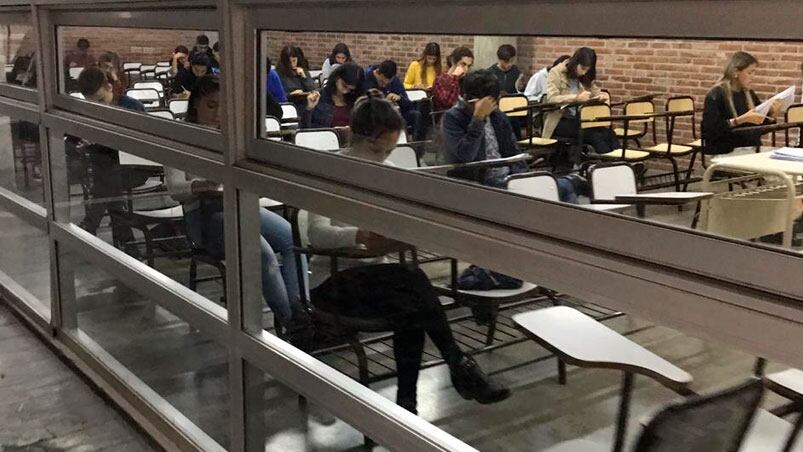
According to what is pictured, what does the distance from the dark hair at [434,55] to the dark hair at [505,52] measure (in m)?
0.13

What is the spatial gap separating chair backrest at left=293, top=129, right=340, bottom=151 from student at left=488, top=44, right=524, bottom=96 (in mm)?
441

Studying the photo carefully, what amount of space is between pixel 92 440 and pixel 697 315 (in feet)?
7.19

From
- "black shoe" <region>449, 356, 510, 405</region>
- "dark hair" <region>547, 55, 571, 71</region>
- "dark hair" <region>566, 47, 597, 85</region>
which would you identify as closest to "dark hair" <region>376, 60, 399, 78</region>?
"dark hair" <region>547, 55, 571, 71</region>

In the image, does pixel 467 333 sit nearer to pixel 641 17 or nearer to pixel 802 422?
pixel 802 422

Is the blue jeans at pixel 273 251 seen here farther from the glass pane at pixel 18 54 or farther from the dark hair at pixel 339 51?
the glass pane at pixel 18 54

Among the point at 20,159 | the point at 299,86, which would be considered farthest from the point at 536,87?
the point at 299,86

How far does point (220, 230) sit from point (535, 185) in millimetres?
1369

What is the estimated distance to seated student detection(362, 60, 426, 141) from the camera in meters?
2.27

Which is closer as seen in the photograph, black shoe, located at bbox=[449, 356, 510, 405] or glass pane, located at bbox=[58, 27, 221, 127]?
black shoe, located at bbox=[449, 356, 510, 405]

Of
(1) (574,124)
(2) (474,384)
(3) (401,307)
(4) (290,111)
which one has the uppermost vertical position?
(1) (574,124)

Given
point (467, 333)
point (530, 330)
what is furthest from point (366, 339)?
point (530, 330)

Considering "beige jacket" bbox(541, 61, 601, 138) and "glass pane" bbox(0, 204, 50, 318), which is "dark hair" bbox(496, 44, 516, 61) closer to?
"beige jacket" bbox(541, 61, 601, 138)

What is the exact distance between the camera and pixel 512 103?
2154 millimetres

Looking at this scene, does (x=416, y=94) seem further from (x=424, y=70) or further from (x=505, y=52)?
(x=505, y=52)
